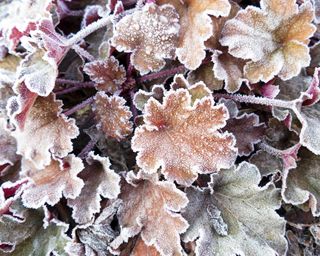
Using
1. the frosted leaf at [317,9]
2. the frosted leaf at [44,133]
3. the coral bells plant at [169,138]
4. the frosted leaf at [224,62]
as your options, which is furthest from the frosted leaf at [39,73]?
the frosted leaf at [317,9]

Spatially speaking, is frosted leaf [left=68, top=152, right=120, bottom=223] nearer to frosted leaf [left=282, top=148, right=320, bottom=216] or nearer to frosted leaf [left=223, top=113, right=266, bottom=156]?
frosted leaf [left=223, top=113, right=266, bottom=156]

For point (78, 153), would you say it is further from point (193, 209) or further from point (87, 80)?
point (193, 209)

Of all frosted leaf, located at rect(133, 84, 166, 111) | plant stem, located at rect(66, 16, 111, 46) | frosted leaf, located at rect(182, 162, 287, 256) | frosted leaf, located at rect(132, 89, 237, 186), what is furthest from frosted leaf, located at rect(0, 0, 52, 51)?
frosted leaf, located at rect(182, 162, 287, 256)

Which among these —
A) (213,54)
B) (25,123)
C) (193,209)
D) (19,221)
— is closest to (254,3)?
(213,54)

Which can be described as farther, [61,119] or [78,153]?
[78,153]

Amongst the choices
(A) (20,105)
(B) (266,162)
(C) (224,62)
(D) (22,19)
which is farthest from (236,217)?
(D) (22,19)

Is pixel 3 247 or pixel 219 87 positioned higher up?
pixel 219 87

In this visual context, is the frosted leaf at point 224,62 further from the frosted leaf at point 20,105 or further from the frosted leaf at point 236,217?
Result: the frosted leaf at point 20,105
